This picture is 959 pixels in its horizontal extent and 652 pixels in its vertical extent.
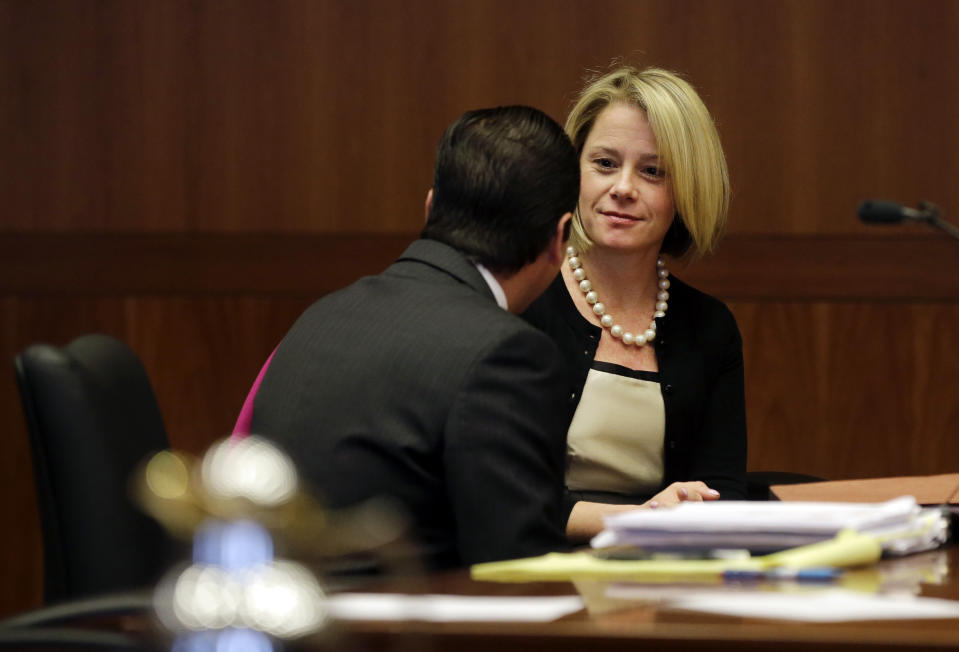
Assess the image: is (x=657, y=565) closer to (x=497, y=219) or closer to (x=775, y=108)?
(x=497, y=219)

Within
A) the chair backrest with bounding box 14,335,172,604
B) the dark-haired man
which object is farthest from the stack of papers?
the chair backrest with bounding box 14,335,172,604

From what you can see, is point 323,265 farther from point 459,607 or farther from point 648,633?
point 648,633

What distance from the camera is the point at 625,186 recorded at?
2441 mm

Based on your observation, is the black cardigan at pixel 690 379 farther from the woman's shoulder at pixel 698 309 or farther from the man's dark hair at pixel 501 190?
the man's dark hair at pixel 501 190

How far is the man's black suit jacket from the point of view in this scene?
146 cm

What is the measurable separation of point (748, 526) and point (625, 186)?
1.24m

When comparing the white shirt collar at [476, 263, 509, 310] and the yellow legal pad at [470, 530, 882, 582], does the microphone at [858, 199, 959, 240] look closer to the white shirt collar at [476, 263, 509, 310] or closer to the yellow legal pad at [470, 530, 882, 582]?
the white shirt collar at [476, 263, 509, 310]

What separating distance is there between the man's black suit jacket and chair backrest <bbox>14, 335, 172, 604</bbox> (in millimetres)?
204

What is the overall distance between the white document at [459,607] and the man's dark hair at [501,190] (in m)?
0.77

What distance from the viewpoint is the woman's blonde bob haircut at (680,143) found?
2.45 m

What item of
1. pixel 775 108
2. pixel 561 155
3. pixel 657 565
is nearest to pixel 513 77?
pixel 775 108

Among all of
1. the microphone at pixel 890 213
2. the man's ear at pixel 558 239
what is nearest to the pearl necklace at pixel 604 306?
the man's ear at pixel 558 239

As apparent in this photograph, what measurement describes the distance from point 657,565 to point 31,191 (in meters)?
3.52

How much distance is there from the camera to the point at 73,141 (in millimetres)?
4203
